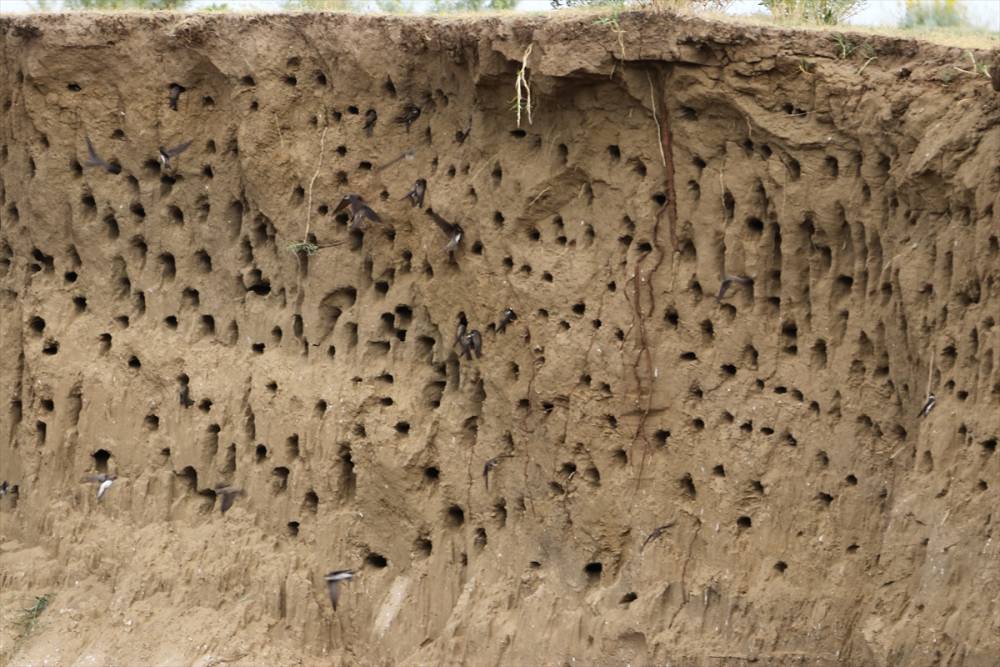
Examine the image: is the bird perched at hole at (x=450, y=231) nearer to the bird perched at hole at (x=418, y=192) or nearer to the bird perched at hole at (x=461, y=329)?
the bird perched at hole at (x=418, y=192)

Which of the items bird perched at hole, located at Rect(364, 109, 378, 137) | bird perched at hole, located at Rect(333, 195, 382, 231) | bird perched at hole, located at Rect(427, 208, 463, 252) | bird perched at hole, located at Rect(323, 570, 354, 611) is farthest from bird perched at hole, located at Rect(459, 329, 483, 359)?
bird perched at hole, located at Rect(323, 570, 354, 611)

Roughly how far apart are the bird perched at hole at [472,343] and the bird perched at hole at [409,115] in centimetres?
139

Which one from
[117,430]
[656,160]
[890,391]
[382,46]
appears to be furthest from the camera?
[117,430]

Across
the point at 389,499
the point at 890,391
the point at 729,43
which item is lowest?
the point at 389,499

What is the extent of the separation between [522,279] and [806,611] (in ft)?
8.60

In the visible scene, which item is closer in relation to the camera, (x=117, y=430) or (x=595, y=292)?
(x=595, y=292)

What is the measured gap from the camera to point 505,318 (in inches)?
473

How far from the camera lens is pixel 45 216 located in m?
13.8

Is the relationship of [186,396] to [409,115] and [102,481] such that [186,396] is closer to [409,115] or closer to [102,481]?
[102,481]

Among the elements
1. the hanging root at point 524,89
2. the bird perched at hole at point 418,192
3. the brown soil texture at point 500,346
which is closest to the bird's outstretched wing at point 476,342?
the brown soil texture at point 500,346

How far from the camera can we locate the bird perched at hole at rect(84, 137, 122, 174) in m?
13.5

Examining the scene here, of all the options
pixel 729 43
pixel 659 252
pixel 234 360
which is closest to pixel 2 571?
pixel 234 360

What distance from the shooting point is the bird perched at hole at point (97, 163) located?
13.5 metres

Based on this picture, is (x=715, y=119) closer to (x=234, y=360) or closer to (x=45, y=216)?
(x=234, y=360)
